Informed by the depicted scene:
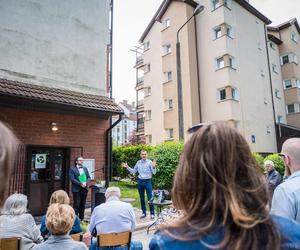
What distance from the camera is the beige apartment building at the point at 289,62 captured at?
26.9 m

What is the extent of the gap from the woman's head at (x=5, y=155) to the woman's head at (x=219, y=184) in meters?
0.72

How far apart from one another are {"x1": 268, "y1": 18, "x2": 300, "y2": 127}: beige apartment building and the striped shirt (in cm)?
2678

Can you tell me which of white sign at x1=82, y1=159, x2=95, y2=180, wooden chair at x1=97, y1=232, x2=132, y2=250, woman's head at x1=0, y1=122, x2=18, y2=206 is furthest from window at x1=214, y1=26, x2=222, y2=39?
woman's head at x1=0, y1=122, x2=18, y2=206

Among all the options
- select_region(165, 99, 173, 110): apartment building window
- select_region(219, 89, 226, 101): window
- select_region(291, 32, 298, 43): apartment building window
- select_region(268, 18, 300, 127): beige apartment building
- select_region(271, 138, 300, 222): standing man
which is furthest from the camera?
select_region(291, 32, 298, 43): apartment building window

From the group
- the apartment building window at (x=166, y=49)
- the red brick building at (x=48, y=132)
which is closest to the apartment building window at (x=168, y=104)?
the apartment building window at (x=166, y=49)

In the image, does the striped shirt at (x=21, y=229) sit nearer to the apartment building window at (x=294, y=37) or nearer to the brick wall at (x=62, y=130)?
the brick wall at (x=62, y=130)

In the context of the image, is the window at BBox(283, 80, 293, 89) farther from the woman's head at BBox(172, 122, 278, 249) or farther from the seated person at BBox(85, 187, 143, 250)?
the woman's head at BBox(172, 122, 278, 249)

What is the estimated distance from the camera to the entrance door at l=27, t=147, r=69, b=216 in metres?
9.28

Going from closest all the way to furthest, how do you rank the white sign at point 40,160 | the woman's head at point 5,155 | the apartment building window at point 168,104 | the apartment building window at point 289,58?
1. the woman's head at point 5,155
2. the white sign at point 40,160
3. the apartment building window at point 168,104
4. the apartment building window at point 289,58

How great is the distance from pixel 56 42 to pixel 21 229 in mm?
8334

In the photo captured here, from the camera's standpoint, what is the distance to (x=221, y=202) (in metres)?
1.24

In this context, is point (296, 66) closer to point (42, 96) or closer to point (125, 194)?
point (125, 194)

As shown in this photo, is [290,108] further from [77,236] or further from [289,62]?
[77,236]

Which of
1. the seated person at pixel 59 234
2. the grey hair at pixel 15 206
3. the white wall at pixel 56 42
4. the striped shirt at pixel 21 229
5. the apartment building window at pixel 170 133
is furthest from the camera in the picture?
the apartment building window at pixel 170 133
